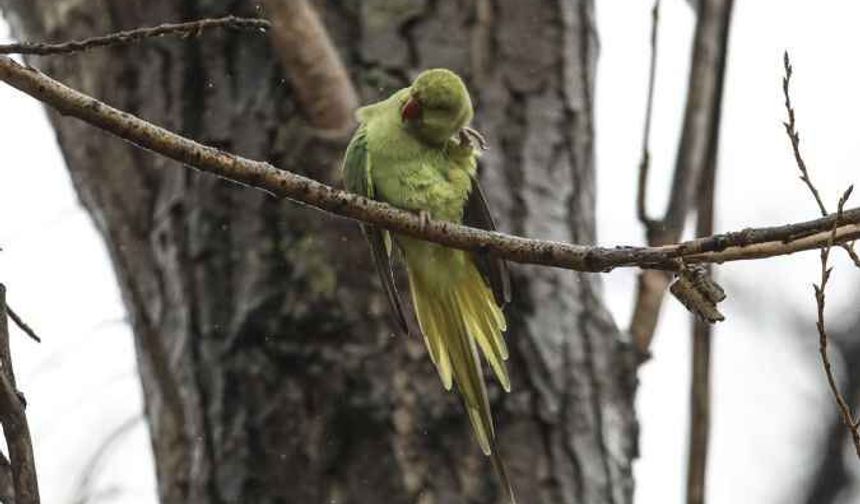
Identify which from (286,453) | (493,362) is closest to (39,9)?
(286,453)

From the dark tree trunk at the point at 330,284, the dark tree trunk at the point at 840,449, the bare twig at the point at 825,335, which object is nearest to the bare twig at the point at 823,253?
the bare twig at the point at 825,335

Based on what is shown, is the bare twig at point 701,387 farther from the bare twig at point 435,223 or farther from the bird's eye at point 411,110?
the bare twig at point 435,223

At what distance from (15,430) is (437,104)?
4.35 feet

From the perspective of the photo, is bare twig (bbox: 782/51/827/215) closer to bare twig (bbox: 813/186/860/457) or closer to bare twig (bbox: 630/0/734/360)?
bare twig (bbox: 813/186/860/457)

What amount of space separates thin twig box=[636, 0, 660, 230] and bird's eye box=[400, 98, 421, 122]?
743 mm

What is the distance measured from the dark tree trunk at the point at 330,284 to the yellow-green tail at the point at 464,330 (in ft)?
0.54

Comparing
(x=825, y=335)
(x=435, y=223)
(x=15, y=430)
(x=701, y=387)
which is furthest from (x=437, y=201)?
(x=15, y=430)

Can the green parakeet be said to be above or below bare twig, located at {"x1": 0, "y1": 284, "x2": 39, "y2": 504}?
above

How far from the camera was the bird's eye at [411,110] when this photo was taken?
255cm

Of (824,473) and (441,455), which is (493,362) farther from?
(824,473)

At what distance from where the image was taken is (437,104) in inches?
99.9

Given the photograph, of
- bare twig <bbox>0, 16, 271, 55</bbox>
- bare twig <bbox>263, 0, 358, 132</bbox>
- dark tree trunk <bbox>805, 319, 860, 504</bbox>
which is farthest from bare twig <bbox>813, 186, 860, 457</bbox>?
dark tree trunk <bbox>805, 319, 860, 504</bbox>

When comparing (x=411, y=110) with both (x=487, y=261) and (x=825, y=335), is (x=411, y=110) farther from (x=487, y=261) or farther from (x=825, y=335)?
(x=825, y=335)

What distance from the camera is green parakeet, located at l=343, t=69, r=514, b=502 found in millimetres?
2537
